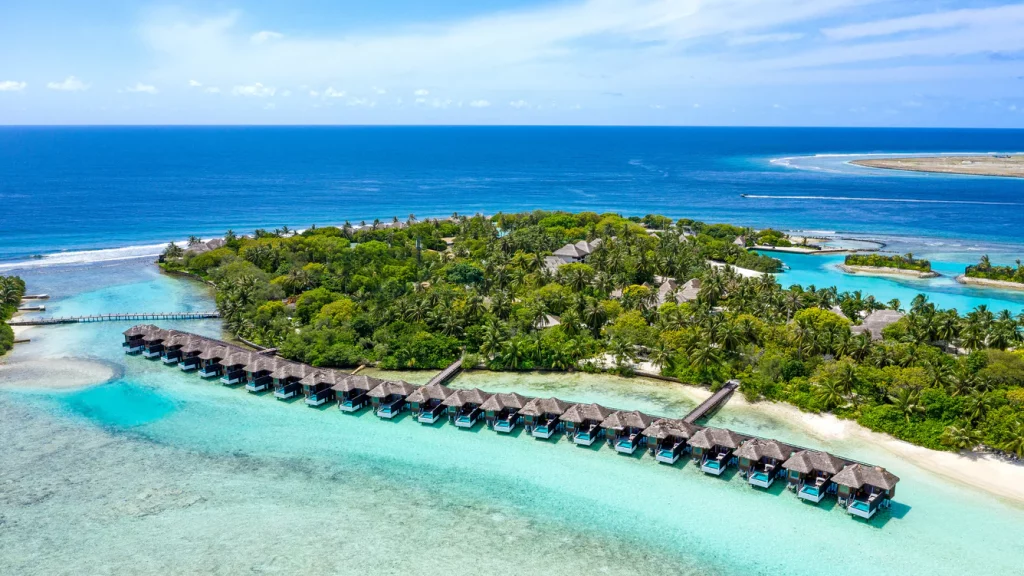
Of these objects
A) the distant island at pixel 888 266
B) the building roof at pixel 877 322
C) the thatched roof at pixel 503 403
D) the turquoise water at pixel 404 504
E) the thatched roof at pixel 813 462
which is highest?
the building roof at pixel 877 322

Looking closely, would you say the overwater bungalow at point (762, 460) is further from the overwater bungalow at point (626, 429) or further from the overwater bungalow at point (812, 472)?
the overwater bungalow at point (626, 429)

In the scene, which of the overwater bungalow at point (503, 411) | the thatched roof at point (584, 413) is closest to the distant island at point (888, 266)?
the thatched roof at point (584, 413)

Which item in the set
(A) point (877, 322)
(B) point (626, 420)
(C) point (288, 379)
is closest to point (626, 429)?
(B) point (626, 420)

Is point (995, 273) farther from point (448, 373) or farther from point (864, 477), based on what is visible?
point (448, 373)

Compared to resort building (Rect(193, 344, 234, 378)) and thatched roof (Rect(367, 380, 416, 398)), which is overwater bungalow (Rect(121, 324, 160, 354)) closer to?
resort building (Rect(193, 344, 234, 378))

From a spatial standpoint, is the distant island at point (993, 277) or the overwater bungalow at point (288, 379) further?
the distant island at point (993, 277)

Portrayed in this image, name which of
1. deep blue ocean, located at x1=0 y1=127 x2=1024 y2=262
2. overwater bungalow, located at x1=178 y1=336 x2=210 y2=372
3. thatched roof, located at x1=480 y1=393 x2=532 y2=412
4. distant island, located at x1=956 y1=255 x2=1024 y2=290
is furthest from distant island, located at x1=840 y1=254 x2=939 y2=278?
overwater bungalow, located at x1=178 y1=336 x2=210 y2=372
